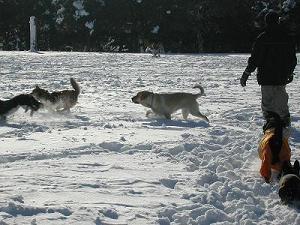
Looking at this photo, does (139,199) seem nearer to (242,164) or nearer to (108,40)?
(242,164)

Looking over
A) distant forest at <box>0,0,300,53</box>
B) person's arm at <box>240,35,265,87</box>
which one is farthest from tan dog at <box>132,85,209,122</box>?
distant forest at <box>0,0,300,53</box>

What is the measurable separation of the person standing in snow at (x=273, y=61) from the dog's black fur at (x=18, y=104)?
4.77 meters

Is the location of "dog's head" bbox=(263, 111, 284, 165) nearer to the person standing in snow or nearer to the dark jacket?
the person standing in snow

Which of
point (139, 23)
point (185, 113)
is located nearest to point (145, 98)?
point (185, 113)

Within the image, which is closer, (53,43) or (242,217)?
(242,217)

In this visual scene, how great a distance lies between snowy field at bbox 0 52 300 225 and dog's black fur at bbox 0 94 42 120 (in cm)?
25

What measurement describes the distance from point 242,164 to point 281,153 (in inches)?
33.8

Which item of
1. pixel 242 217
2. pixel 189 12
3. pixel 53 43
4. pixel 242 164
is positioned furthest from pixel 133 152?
pixel 53 43

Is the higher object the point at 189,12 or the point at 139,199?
the point at 189,12

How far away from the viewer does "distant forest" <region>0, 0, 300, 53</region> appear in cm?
4200

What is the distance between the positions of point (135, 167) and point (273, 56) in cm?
300

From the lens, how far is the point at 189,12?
4262 cm

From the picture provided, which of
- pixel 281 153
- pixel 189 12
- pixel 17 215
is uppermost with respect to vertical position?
pixel 189 12

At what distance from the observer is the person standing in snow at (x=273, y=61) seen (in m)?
8.02
